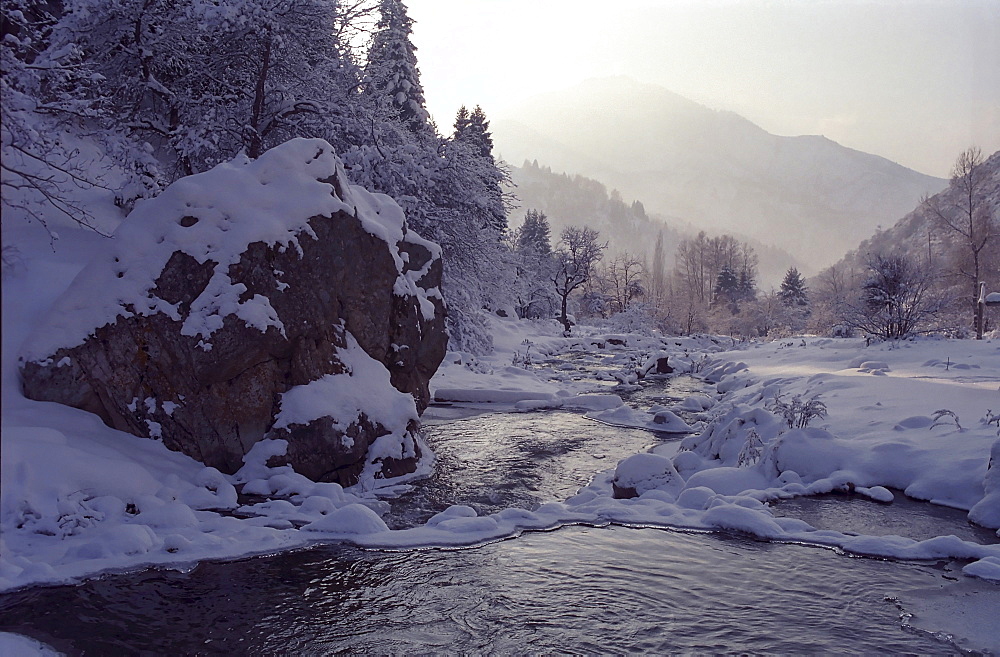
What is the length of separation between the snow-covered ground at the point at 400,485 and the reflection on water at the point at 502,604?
17.8 inches

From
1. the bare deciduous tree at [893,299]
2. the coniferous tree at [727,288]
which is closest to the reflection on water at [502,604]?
the bare deciduous tree at [893,299]

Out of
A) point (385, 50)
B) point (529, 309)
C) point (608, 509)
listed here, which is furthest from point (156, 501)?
point (529, 309)

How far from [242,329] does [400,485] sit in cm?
280

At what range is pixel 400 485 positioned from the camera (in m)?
8.36

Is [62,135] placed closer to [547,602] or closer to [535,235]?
[547,602]

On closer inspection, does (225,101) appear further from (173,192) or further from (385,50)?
(385,50)

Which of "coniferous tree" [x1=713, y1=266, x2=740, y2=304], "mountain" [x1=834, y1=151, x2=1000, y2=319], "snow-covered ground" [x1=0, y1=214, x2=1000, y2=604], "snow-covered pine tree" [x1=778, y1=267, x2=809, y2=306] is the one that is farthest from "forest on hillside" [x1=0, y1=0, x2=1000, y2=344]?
"coniferous tree" [x1=713, y1=266, x2=740, y2=304]

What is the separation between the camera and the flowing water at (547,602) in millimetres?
4445

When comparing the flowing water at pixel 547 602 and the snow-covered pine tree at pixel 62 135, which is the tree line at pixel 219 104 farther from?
the flowing water at pixel 547 602

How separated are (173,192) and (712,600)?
307 inches

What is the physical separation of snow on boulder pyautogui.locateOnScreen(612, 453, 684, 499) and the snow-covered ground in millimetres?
18

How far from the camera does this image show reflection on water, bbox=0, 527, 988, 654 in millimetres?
4441

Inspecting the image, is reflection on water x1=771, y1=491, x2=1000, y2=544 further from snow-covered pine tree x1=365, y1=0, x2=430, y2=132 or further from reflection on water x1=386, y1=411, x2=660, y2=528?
snow-covered pine tree x1=365, y1=0, x2=430, y2=132

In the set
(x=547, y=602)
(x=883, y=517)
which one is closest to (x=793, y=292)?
(x=883, y=517)
